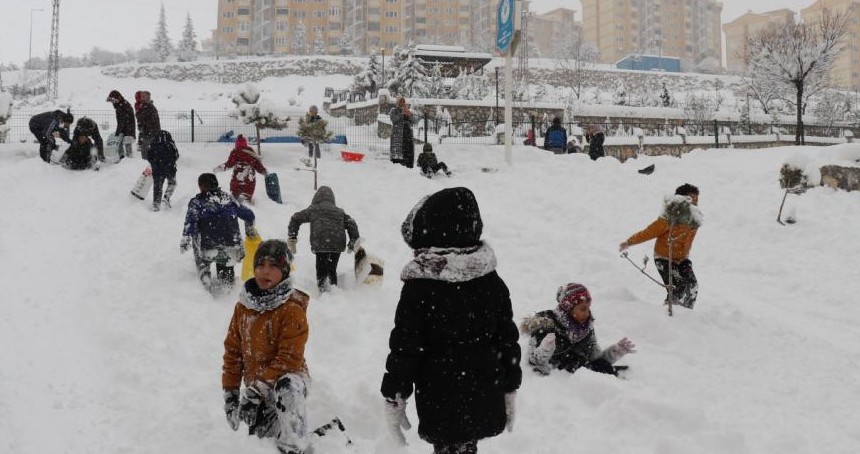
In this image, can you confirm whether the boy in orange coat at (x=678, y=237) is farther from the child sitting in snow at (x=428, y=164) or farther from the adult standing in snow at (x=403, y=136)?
the adult standing in snow at (x=403, y=136)

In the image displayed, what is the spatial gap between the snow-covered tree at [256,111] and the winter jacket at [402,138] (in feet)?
9.50

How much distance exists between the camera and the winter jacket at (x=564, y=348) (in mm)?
5051

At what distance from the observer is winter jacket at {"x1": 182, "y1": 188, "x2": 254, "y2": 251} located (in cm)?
659

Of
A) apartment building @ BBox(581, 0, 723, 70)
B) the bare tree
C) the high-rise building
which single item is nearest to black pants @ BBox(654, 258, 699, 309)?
the bare tree

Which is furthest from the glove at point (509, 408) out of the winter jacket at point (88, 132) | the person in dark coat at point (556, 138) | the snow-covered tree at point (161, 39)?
the snow-covered tree at point (161, 39)

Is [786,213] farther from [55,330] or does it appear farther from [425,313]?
[55,330]

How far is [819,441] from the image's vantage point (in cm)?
406

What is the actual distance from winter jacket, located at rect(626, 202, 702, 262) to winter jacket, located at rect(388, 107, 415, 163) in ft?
32.1

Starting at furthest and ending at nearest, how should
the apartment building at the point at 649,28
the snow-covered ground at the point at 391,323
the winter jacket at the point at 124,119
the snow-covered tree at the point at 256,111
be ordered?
1. the apartment building at the point at 649,28
2. the snow-covered tree at the point at 256,111
3. the winter jacket at the point at 124,119
4. the snow-covered ground at the point at 391,323

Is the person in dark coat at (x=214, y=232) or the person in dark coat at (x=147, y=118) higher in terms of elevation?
the person in dark coat at (x=147, y=118)

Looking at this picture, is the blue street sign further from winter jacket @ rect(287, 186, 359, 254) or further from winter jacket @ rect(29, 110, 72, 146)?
winter jacket @ rect(29, 110, 72, 146)

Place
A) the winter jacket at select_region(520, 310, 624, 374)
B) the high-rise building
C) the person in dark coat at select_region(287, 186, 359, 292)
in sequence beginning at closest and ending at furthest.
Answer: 1. the winter jacket at select_region(520, 310, 624, 374)
2. the person in dark coat at select_region(287, 186, 359, 292)
3. the high-rise building

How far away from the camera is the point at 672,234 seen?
665 cm

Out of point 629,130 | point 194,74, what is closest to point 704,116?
point 629,130
